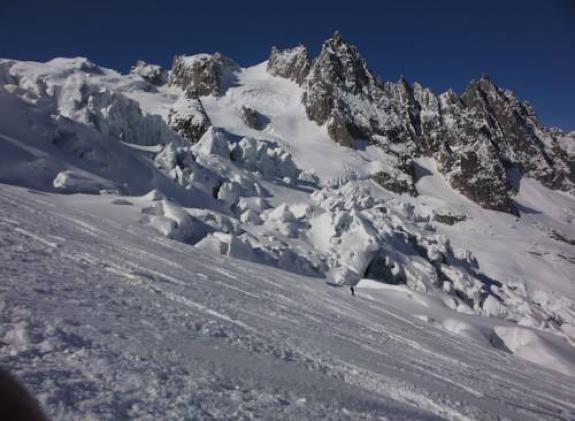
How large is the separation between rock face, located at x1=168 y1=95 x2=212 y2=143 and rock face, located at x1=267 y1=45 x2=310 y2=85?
5062 cm

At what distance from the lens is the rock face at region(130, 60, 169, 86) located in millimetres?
110062

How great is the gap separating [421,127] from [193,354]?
10565 cm

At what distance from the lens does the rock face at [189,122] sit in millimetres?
58969

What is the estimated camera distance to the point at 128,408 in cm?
275

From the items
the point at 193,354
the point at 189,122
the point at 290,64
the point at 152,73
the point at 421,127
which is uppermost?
the point at 290,64

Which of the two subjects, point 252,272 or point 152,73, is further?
point 152,73

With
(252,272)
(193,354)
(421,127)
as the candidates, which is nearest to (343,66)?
(421,127)

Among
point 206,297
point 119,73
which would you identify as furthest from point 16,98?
point 119,73

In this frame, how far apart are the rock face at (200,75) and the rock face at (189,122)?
134 ft

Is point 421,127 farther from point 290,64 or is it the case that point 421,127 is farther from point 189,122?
point 189,122

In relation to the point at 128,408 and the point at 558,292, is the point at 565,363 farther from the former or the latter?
the point at 558,292

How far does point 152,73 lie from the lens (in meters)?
111

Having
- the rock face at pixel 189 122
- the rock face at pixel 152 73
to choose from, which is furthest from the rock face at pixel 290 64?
the rock face at pixel 189 122

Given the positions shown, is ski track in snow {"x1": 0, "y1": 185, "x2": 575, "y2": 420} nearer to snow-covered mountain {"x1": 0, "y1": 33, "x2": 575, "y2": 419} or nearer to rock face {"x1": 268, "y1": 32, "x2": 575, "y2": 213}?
snow-covered mountain {"x1": 0, "y1": 33, "x2": 575, "y2": 419}
